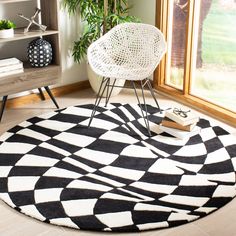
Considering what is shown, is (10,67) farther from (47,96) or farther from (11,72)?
(47,96)

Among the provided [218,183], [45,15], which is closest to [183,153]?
[218,183]

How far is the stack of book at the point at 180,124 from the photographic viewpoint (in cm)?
344

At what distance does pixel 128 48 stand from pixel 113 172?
1.29 meters

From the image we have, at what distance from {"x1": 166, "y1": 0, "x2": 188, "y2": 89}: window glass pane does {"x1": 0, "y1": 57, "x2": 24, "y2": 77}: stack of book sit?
1418 mm

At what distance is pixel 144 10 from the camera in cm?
438

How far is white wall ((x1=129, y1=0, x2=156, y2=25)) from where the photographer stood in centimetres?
429

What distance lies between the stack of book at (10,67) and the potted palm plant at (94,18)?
24.8 inches

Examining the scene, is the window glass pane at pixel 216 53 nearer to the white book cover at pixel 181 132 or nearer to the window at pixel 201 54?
the window at pixel 201 54

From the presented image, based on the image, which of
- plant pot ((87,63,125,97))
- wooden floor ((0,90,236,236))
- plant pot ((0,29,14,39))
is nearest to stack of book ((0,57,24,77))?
plant pot ((0,29,14,39))

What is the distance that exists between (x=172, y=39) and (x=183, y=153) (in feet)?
4.65

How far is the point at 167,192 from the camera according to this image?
2781mm

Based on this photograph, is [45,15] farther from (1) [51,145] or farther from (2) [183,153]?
(2) [183,153]

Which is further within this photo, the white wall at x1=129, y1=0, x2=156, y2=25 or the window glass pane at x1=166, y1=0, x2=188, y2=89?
the white wall at x1=129, y1=0, x2=156, y2=25

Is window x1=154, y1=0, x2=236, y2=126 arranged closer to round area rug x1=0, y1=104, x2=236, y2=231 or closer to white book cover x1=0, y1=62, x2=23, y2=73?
round area rug x1=0, y1=104, x2=236, y2=231
